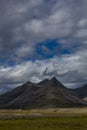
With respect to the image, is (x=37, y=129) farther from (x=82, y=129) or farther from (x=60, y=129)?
(x=82, y=129)

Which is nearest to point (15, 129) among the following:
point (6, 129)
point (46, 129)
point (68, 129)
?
point (6, 129)

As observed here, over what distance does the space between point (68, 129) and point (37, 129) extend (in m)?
7.86

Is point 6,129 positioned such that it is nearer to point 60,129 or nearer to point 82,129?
point 60,129

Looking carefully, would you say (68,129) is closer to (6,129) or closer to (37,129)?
(37,129)

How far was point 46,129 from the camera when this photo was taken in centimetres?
8100

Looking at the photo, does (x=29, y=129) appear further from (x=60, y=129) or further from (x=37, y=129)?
(x=60, y=129)

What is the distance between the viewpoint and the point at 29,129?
80.4 m

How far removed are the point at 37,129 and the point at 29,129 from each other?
80.8 inches

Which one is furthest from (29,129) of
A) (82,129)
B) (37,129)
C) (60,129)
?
(82,129)

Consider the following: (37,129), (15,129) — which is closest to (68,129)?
(37,129)

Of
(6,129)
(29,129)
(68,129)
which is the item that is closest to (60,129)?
(68,129)

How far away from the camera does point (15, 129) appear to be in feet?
266

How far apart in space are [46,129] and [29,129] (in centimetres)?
433

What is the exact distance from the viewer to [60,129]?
8194 centimetres
